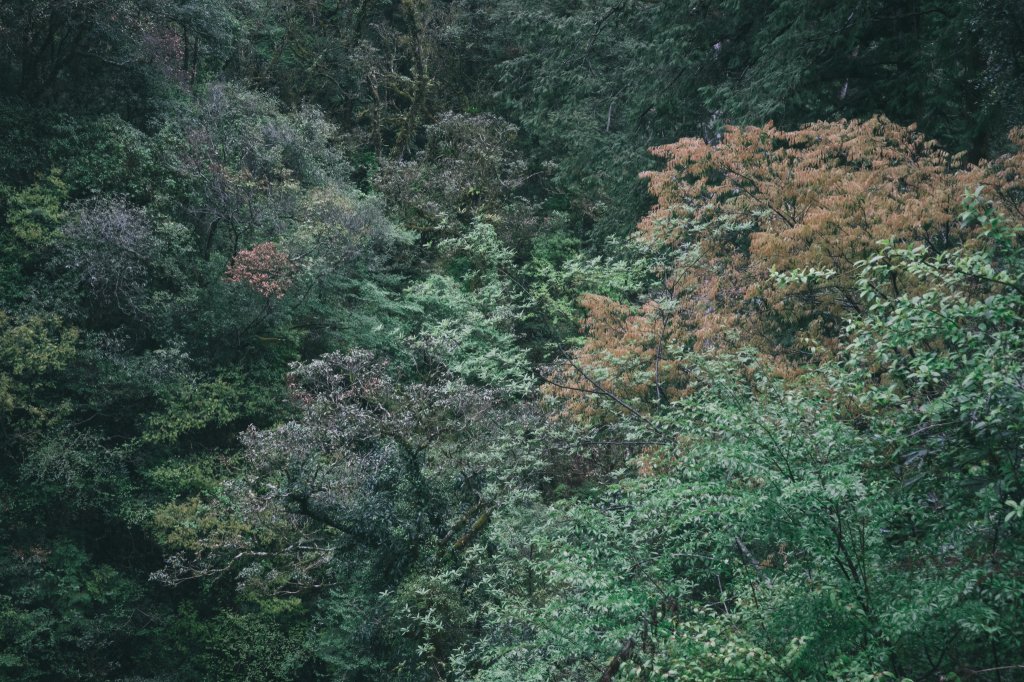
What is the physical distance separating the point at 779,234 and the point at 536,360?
8.59m

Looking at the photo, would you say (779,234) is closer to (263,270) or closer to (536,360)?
(263,270)

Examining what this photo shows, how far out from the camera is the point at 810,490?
337 cm

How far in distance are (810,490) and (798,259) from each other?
3.40 meters

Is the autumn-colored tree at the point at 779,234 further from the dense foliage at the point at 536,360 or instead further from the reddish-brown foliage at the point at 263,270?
the reddish-brown foliage at the point at 263,270

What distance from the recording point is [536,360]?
14875mm

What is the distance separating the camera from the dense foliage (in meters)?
3.69

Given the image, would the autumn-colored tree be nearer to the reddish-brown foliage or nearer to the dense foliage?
the dense foliage

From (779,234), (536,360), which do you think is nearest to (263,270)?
(536,360)

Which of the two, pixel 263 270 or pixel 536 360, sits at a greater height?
pixel 263 270

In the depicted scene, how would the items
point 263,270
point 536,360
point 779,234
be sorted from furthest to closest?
point 536,360 < point 263,270 < point 779,234

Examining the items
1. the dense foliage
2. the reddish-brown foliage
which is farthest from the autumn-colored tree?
the reddish-brown foliage

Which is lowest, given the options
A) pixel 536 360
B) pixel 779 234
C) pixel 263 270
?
pixel 536 360

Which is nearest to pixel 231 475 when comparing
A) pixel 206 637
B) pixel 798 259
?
pixel 206 637

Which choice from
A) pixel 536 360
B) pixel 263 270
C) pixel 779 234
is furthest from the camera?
pixel 536 360
